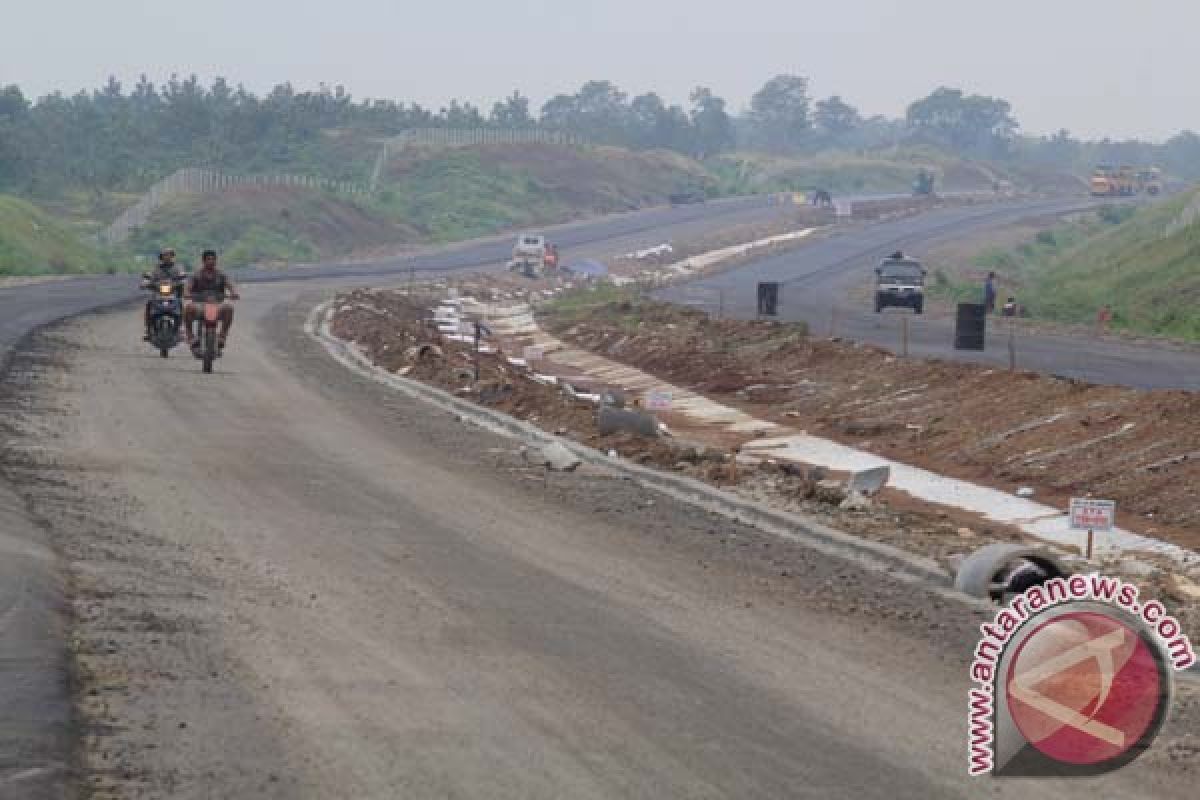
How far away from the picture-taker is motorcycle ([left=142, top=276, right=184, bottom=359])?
32.2 meters

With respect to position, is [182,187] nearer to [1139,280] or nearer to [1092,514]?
[1139,280]

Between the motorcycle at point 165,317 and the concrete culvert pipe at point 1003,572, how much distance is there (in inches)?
807

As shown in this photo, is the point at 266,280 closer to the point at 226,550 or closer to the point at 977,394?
the point at 977,394

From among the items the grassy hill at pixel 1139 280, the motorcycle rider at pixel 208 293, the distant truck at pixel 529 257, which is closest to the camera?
the motorcycle rider at pixel 208 293

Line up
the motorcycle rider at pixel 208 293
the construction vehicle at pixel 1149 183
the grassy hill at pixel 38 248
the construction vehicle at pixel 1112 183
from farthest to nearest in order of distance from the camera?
the construction vehicle at pixel 1149 183, the construction vehicle at pixel 1112 183, the grassy hill at pixel 38 248, the motorcycle rider at pixel 208 293

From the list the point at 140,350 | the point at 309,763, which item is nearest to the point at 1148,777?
the point at 309,763

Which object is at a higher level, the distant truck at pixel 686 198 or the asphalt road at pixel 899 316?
the asphalt road at pixel 899 316

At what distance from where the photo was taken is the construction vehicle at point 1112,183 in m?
154

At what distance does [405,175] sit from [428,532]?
132824 millimetres

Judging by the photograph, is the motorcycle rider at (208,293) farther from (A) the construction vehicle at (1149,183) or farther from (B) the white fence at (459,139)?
(A) the construction vehicle at (1149,183)

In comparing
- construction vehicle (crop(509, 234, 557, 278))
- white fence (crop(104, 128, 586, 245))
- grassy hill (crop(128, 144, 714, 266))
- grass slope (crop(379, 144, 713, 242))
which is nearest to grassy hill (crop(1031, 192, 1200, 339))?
construction vehicle (crop(509, 234, 557, 278))

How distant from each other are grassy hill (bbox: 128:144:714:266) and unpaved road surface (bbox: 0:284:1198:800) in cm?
7919

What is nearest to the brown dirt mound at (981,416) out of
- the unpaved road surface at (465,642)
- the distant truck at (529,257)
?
the unpaved road surface at (465,642)

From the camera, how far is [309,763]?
8477mm
